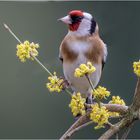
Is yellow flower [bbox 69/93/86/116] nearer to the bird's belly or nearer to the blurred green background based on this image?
the bird's belly

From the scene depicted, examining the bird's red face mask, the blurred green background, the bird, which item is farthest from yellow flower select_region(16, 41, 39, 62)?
the blurred green background

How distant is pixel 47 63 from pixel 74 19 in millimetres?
876

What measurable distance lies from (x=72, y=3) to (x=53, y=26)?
155 mm

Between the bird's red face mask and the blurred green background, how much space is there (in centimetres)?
71

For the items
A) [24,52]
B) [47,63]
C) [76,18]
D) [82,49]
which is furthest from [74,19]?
[47,63]

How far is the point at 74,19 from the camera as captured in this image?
5.21 ft

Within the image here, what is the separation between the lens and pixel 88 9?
8.07ft

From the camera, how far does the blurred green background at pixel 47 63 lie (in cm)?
246

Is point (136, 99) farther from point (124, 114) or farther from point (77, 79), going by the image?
point (77, 79)

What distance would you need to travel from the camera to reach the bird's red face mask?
154cm

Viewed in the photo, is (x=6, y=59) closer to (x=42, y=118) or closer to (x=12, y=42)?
(x=12, y=42)

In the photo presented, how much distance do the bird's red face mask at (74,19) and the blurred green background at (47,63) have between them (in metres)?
0.71

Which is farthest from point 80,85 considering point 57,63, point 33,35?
point 33,35

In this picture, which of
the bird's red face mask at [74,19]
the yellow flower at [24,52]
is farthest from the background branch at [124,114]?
the bird's red face mask at [74,19]
